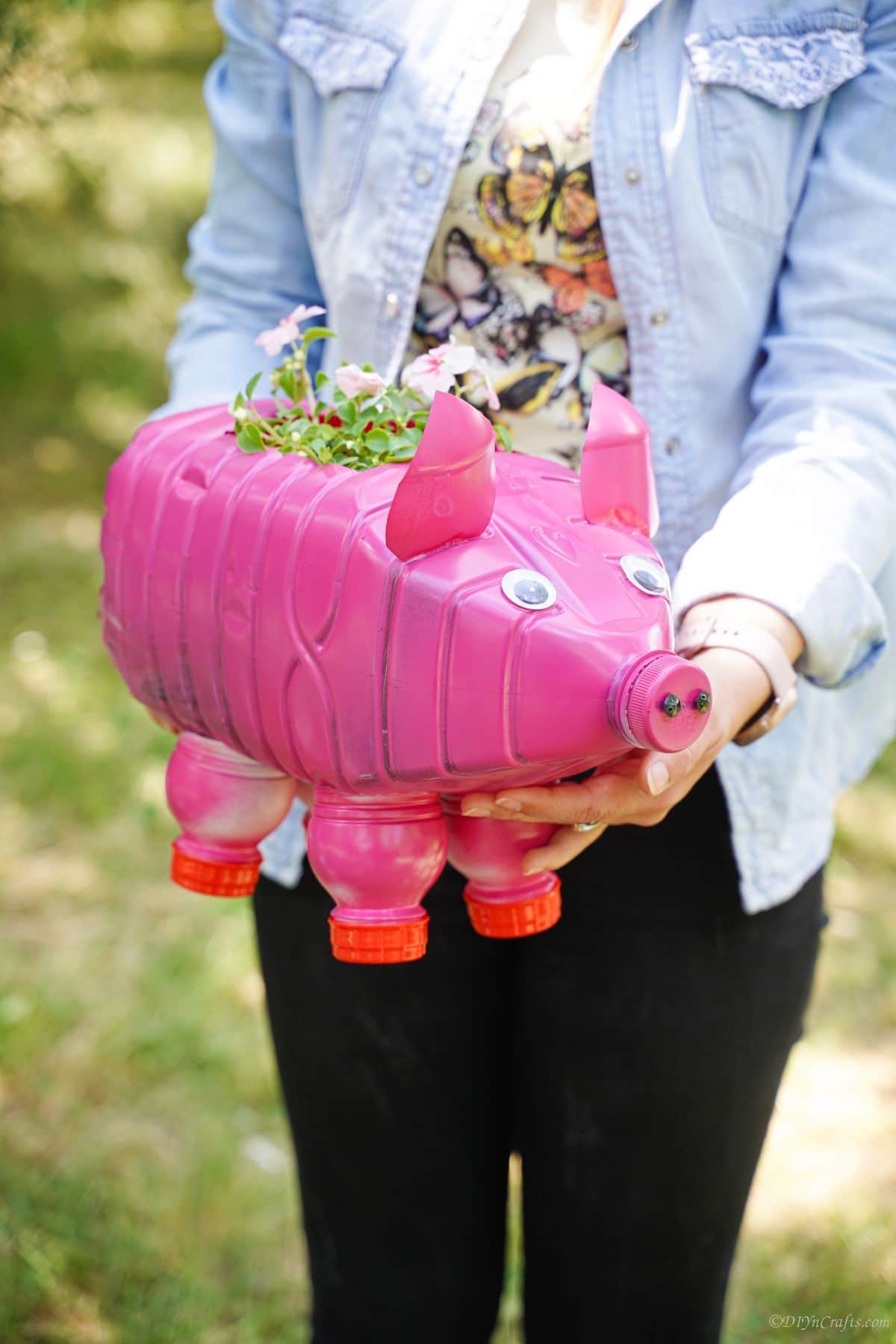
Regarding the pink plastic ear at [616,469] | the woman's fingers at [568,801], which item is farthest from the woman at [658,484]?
the pink plastic ear at [616,469]

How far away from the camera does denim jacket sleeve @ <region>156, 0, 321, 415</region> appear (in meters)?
1.15

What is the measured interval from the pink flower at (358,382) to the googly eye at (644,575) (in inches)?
9.0

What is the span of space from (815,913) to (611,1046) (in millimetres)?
230

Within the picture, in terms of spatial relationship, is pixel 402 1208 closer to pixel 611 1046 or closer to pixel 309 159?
pixel 611 1046

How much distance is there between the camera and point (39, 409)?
526 cm

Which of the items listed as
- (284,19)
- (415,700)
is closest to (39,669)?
(284,19)

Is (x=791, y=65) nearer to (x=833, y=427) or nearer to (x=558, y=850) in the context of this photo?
(x=833, y=427)

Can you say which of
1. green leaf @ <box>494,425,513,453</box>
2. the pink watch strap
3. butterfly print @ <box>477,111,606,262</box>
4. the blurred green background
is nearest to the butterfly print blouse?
butterfly print @ <box>477,111,606,262</box>

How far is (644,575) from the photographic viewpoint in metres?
0.81

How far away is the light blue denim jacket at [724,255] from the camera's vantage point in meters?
0.94

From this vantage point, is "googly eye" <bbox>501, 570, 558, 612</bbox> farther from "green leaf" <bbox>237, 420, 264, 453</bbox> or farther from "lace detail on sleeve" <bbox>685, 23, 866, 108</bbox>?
"lace detail on sleeve" <bbox>685, 23, 866, 108</bbox>

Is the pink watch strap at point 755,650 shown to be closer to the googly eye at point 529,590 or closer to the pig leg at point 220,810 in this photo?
the googly eye at point 529,590

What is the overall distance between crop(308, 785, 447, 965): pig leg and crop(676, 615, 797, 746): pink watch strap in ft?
0.70

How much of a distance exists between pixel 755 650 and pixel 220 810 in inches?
15.6
